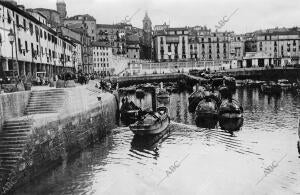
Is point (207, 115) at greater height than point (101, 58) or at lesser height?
lesser

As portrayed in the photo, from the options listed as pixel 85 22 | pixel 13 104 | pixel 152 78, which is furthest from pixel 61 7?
pixel 13 104

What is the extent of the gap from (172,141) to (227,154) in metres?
6.89

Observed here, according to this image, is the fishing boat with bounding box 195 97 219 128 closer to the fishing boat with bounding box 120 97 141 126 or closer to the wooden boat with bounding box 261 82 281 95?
the fishing boat with bounding box 120 97 141 126

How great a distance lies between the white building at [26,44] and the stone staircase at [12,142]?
861 cm

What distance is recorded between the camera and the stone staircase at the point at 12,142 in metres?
22.0

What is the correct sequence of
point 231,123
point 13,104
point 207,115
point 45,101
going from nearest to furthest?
point 13,104 → point 45,101 → point 231,123 → point 207,115

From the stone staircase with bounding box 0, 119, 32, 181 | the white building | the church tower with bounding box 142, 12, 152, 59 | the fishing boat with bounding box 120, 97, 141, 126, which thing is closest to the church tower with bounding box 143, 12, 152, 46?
the church tower with bounding box 142, 12, 152, 59

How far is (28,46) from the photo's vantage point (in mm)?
47156

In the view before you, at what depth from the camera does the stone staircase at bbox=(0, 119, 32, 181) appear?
22.0 meters

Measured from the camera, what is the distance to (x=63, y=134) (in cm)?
2789

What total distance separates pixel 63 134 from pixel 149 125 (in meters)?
9.69

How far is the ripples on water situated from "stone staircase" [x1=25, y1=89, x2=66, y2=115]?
14.1 ft

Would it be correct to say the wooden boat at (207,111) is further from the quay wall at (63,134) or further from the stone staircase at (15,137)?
the stone staircase at (15,137)

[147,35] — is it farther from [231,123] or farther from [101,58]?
[231,123]
